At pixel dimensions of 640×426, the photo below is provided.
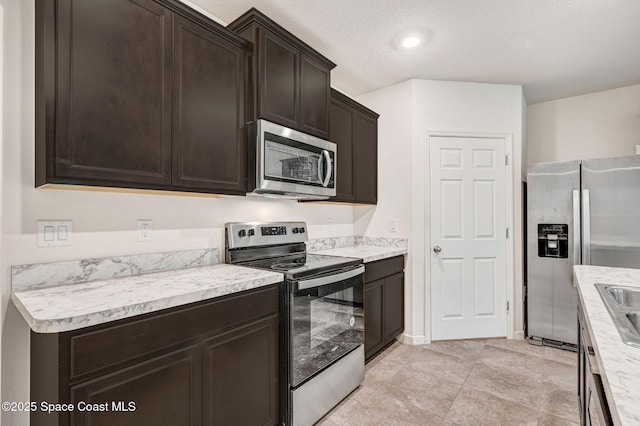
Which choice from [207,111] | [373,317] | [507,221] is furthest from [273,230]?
[507,221]

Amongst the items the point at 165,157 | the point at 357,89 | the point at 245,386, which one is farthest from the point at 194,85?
the point at 357,89

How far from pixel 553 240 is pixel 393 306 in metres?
1.66

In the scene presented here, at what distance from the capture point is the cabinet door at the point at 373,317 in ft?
8.29

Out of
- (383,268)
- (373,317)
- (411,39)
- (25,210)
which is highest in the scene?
(411,39)

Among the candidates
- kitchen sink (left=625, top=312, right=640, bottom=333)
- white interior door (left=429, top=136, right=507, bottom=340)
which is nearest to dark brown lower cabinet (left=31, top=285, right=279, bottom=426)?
kitchen sink (left=625, top=312, right=640, bottom=333)

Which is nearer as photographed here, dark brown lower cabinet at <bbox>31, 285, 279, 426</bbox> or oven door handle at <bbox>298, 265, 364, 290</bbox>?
dark brown lower cabinet at <bbox>31, 285, 279, 426</bbox>

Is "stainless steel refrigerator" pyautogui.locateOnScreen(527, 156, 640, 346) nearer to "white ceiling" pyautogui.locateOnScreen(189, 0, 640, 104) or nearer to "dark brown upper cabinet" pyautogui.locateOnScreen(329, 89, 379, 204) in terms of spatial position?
"white ceiling" pyautogui.locateOnScreen(189, 0, 640, 104)

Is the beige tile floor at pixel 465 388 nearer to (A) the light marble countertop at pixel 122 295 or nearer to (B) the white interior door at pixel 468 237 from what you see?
(B) the white interior door at pixel 468 237

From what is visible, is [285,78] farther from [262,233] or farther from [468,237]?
[468,237]

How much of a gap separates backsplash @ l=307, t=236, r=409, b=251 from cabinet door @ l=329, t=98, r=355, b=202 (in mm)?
492

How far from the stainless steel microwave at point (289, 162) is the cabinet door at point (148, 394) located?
1.04 metres

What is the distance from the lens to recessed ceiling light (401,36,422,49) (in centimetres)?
238

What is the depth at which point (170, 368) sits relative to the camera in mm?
1267

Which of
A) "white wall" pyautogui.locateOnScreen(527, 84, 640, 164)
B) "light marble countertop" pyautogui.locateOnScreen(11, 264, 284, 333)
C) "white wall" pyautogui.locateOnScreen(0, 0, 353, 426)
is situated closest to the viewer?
"light marble countertop" pyautogui.locateOnScreen(11, 264, 284, 333)
